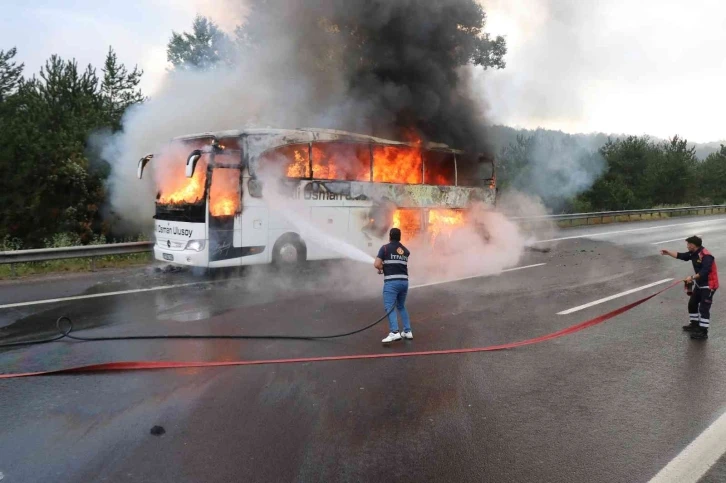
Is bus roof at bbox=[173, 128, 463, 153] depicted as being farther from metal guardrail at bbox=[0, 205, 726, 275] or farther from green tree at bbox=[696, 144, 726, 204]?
green tree at bbox=[696, 144, 726, 204]

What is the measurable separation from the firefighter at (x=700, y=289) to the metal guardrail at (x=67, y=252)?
36.2 feet

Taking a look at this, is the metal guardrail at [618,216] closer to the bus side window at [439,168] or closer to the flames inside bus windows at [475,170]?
the flames inside bus windows at [475,170]

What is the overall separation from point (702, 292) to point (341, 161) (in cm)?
786

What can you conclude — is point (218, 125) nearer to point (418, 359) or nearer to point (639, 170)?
point (418, 359)

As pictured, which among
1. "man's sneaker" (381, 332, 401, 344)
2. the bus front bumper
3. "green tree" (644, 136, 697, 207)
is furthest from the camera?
"green tree" (644, 136, 697, 207)

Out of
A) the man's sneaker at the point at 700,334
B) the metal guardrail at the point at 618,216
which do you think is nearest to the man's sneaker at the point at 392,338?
the man's sneaker at the point at 700,334

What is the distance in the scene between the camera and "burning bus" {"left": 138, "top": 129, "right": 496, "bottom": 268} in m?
10.5

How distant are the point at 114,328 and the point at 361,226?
6801 millimetres

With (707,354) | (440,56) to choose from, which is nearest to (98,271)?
(707,354)

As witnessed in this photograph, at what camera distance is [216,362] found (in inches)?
224

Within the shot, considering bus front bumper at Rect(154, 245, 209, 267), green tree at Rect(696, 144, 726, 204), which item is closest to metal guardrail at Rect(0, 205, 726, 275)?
bus front bumper at Rect(154, 245, 209, 267)

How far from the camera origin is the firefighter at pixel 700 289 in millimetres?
6941

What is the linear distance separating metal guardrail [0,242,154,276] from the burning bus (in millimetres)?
1625

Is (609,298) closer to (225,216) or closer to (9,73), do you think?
(225,216)
